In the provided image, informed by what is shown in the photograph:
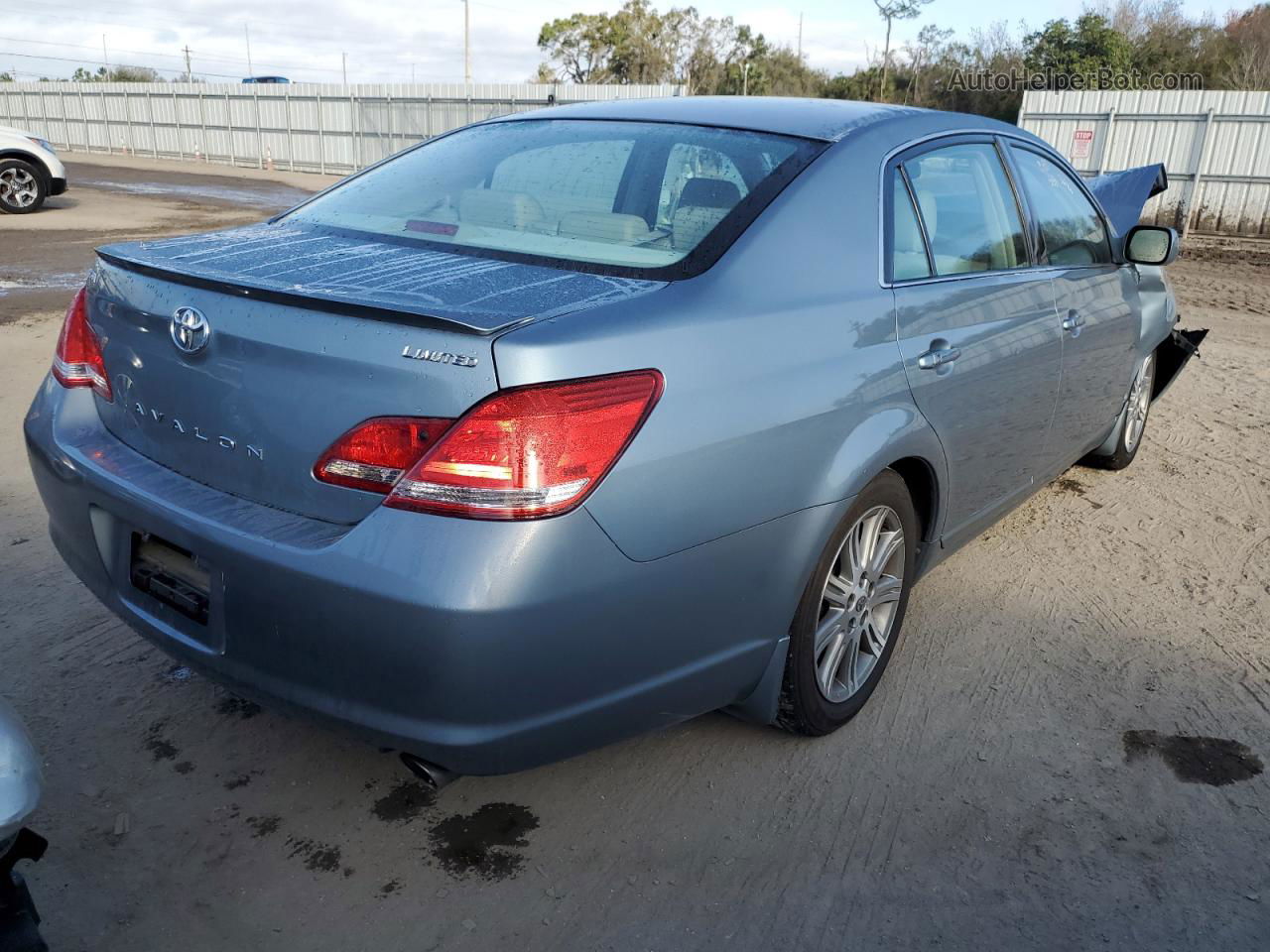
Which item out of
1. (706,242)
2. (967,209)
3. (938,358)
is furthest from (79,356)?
(967,209)

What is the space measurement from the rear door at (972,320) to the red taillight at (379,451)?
140 centimetres

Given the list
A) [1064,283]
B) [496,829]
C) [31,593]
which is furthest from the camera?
[1064,283]

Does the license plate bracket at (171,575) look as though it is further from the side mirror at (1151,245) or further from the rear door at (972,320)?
the side mirror at (1151,245)

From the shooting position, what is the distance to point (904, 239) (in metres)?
2.96

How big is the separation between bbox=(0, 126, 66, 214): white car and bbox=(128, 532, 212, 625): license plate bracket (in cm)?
1592

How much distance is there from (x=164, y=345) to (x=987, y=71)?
3896 cm

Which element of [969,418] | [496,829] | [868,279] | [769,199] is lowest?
[496,829]

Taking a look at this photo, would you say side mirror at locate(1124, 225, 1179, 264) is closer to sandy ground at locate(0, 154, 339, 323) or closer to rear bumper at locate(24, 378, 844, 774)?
rear bumper at locate(24, 378, 844, 774)

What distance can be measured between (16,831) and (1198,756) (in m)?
2.85

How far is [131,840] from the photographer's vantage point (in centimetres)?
244

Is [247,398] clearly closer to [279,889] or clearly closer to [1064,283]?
[279,889]

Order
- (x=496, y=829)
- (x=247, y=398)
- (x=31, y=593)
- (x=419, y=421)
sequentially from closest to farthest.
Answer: (x=419, y=421), (x=247, y=398), (x=496, y=829), (x=31, y=593)

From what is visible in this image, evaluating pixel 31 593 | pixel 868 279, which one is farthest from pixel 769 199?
pixel 31 593

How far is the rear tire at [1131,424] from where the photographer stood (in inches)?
206
